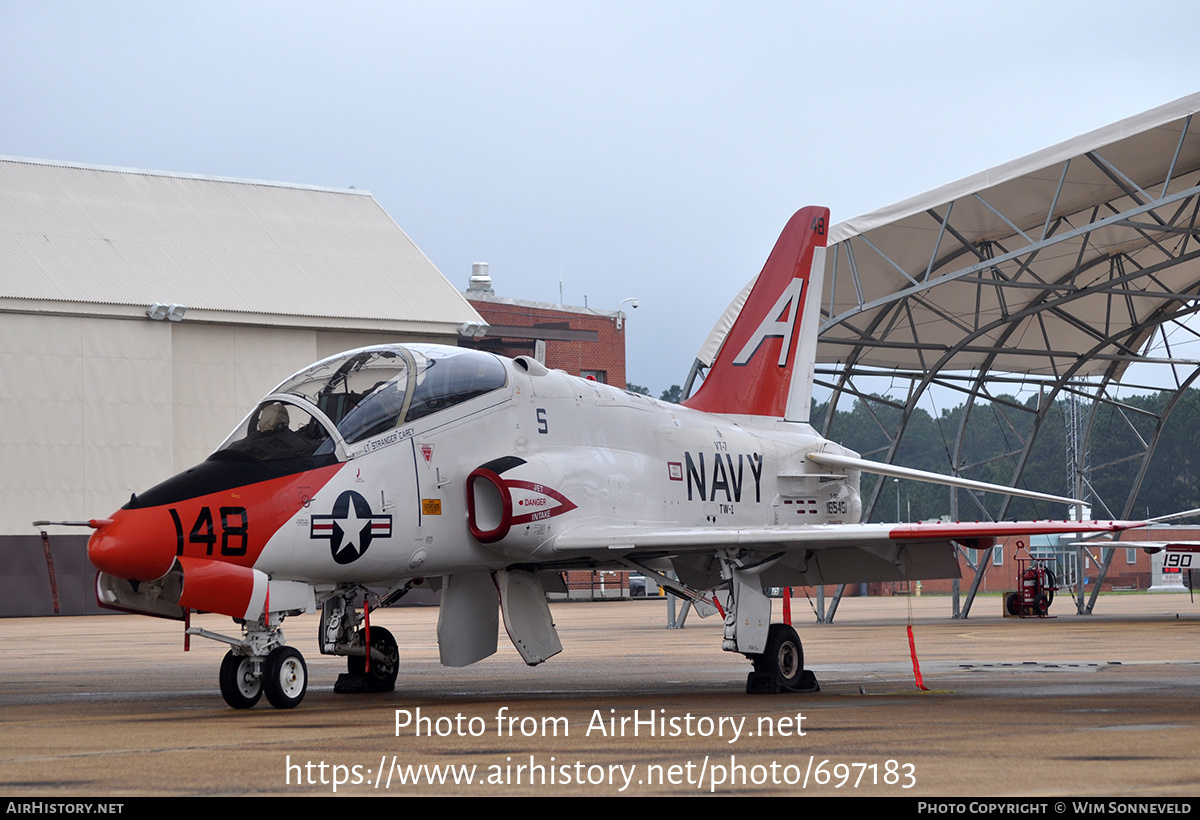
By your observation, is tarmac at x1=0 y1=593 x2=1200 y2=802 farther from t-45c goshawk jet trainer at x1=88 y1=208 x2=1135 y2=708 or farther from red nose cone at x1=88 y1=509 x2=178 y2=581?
red nose cone at x1=88 y1=509 x2=178 y2=581

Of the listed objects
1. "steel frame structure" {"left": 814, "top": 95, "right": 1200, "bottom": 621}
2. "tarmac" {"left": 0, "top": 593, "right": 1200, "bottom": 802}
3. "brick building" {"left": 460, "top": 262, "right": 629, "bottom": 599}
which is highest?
"brick building" {"left": 460, "top": 262, "right": 629, "bottom": 599}

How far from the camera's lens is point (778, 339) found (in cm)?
1466

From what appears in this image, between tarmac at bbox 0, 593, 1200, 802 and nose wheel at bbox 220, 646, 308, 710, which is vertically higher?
nose wheel at bbox 220, 646, 308, 710

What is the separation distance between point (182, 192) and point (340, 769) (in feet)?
124

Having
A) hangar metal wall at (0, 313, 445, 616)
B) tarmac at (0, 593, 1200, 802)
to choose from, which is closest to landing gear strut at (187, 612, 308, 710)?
tarmac at (0, 593, 1200, 802)

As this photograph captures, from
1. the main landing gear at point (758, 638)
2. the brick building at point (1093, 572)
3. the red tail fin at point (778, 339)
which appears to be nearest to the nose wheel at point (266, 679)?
the main landing gear at point (758, 638)

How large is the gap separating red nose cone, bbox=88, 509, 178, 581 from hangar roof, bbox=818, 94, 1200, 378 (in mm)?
13891

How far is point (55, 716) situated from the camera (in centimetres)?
996

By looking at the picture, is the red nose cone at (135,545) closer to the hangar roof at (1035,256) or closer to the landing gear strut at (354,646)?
the landing gear strut at (354,646)

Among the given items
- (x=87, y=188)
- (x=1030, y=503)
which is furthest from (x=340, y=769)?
(x=1030, y=503)

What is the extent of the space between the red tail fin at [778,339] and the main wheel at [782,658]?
3.07 m

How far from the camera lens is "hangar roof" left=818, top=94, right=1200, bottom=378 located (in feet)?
65.6

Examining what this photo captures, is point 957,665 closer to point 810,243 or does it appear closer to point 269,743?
point 810,243

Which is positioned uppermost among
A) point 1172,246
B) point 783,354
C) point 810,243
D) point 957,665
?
point 1172,246
